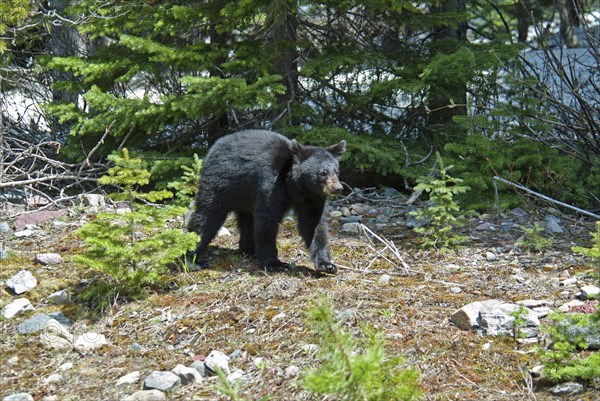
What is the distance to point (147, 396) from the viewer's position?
416 cm

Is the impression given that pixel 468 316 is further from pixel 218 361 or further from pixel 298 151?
pixel 298 151

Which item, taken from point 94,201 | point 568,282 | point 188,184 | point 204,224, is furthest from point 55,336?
point 568,282

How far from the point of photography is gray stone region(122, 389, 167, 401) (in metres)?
4.14

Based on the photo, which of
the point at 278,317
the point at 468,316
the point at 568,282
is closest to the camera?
the point at 468,316

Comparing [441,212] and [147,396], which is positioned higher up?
[441,212]

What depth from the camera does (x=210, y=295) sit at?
5.82 meters

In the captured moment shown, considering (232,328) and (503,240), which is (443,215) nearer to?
(503,240)

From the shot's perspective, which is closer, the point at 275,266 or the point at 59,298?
the point at 59,298

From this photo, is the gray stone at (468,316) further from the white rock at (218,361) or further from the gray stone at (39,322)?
the gray stone at (39,322)

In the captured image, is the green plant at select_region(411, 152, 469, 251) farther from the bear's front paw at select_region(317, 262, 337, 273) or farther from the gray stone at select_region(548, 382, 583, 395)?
the gray stone at select_region(548, 382, 583, 395)

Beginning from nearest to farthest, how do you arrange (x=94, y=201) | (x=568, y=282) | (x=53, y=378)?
(x=53, y=378) → (x=568, y=282) → (x=94, y=201)

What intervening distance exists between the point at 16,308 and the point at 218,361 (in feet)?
6.36

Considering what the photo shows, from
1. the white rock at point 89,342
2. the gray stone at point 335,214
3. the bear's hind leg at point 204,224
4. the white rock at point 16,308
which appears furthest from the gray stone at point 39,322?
the gray stone at point 335,214

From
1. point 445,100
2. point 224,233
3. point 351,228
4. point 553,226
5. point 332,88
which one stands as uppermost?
point 332,88
